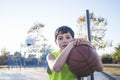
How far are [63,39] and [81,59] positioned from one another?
0.33 meters

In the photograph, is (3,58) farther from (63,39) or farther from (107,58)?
(63,39)

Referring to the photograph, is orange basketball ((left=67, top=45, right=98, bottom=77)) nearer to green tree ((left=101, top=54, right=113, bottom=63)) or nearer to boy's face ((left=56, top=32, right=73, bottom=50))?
boy's face ((left=56, top=32, right=73, bottom=50))

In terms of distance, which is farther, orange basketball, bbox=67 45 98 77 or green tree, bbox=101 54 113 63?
green tree, bbox=101 54 113 63

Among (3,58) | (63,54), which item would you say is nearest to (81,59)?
(63,54)

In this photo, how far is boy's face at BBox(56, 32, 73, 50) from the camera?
3357 mm

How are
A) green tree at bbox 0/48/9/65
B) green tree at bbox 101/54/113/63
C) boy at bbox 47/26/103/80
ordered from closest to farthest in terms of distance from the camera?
boy at bbox 47/26/103/80, green tree at bbox 101/54/113/63, green tree at bbox 0/48/9/65

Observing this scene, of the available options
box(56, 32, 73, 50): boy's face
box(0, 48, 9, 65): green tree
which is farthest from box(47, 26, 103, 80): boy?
box(0, 48, 9, 65): green tree

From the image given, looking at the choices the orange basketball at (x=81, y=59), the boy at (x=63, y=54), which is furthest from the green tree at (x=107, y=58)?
the orange basketball at (x=81, y=59)

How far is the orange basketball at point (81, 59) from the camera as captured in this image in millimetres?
3254

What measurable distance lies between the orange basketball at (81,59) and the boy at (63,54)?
3.1 inches

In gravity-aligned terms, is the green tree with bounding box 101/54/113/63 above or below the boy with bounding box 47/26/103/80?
below

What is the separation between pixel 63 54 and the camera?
3.16 meters

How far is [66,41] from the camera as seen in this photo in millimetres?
3355

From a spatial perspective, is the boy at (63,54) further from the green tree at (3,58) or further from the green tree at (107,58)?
the green tree at (3,58)
